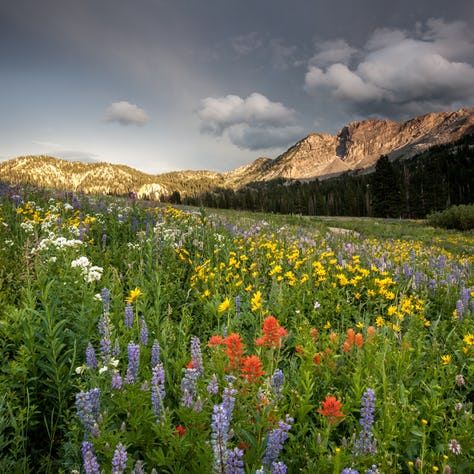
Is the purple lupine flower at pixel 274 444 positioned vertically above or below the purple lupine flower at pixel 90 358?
below

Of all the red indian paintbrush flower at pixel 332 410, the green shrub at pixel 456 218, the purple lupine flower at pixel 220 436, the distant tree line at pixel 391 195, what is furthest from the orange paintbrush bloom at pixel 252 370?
the distant tree line at pixel 391 195

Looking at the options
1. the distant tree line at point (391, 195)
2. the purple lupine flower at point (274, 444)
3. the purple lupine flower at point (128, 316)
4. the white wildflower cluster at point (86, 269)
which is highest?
the distant tree line at point (391, 195)

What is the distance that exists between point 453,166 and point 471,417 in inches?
4694

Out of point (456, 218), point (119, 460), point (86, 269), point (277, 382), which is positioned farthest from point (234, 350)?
point (456, 218)

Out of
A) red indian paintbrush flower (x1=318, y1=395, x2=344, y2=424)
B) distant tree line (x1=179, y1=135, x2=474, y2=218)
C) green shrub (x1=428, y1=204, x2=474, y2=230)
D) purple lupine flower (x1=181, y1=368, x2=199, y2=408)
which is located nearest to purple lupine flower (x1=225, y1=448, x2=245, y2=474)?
purple lupine flower (x1=181, y1=368, x2=199, y2=408)

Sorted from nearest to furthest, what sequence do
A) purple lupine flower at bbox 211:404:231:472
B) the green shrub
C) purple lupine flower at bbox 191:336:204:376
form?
purple lupine flower at bbox 211:404:231:472 < purple lupine flower at bbox 191:336:204:376 < the green shrub

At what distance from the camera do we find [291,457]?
2592 millimetres

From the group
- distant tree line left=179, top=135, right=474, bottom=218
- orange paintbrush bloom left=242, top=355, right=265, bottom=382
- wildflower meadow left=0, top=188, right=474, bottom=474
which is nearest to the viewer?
wildflower meadow left=0, top=188, right=474, bottom=474

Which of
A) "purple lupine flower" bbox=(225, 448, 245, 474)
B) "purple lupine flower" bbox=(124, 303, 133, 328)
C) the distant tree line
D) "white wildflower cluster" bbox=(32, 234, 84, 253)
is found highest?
the distant tree line

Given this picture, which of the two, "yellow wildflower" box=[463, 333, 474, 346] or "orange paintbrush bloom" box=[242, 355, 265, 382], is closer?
"orange paintbrush bloom" box=[242, 355, 265, 382]

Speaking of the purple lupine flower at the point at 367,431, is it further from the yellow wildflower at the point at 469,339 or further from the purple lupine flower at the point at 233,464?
the yellow wildflower at the point at 469,339

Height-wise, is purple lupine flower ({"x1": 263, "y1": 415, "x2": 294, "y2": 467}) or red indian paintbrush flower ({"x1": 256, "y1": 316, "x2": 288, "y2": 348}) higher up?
red indian paintbrush flower ({"x1": 256, "y1": 316, "x2": 288, "y2": 348})

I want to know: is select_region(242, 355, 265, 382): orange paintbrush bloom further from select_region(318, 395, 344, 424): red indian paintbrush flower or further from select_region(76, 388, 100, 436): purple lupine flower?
select_region(76, 388, 100, 436): purple lupine flower

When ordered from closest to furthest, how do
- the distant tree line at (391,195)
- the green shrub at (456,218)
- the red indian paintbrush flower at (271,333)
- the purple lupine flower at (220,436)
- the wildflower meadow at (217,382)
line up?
the purple lupine flower at (220,436)
the wildflower meadow at (217,382)
the red indian paintbrush flower at (271,333)
the green shrub at (456,218)
the distant tree line at (391,195)
